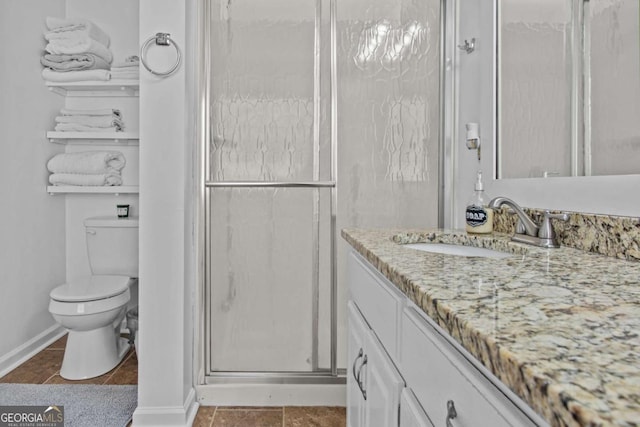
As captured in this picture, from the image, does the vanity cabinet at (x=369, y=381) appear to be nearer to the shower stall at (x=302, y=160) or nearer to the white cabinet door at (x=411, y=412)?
the white cabinet door at (x=411, y=412)

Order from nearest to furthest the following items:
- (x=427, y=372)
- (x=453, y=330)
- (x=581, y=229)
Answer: (x=453, y=330)
(x=427, y=372)
(x=581, y=229)

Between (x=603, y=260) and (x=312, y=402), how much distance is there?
4.89 ft

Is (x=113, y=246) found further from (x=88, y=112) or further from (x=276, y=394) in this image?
(x=276, y=394)

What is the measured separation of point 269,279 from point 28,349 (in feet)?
5.17

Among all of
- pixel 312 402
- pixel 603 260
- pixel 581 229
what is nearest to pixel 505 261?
pixel 603 260

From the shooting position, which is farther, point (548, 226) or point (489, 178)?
point (489, 178)

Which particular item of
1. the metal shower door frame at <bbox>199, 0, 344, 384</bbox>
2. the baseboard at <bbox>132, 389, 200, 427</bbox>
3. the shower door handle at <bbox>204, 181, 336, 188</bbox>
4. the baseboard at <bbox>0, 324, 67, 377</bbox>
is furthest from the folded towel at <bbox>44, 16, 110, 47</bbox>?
the baseboard at <bbox>132, 389, 200, 427</bbox>

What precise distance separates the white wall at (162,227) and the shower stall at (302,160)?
251 millimetres

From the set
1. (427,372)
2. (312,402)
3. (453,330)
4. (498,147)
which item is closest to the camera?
(453,330)

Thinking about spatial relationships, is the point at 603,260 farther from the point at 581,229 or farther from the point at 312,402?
the point at 312,402

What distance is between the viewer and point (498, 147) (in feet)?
5.11

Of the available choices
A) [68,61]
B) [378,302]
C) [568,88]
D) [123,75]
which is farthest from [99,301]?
[568,88]

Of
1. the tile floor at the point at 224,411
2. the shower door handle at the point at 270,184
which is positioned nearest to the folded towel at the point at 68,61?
the shower door handle at the point at 270,184

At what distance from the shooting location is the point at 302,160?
1.93 metres
